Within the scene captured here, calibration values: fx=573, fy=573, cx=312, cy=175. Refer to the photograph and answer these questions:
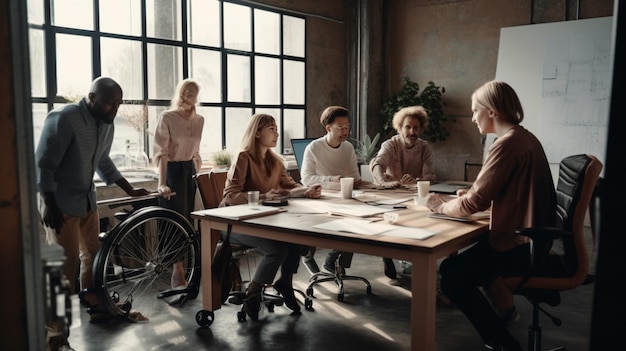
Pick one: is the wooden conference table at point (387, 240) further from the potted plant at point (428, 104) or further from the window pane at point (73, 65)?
the potted plant at point (428, 104)

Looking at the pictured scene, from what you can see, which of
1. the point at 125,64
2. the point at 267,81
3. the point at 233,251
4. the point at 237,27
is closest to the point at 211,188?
the point at 233,251

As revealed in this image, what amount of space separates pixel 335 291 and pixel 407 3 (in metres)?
4.42

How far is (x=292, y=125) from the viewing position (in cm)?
667

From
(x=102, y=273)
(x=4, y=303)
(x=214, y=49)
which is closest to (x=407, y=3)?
(x=214, y=49)

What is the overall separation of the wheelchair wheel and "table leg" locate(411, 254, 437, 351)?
158 cm

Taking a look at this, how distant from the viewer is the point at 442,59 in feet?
22.4

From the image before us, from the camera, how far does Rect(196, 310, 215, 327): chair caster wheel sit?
10.3ft

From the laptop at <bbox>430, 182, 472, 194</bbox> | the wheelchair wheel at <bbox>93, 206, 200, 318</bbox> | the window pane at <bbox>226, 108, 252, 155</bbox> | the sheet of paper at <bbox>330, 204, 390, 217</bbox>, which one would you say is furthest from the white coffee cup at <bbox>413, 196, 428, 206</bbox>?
the window pane at <bbox>226, 108, 252, 155</bbox>

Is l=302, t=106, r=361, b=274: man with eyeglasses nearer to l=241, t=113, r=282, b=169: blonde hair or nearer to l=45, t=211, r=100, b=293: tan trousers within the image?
l=241, t=113, r=282, b=169: blonde hair

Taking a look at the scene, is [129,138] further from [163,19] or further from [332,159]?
[332,159]

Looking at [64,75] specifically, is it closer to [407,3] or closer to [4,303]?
[4,303]

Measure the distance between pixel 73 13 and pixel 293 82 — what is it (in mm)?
2717

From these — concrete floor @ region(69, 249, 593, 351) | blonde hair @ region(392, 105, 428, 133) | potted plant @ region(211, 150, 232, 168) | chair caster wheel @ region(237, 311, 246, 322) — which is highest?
blonde hair @ region(392, 105, 428, 133)

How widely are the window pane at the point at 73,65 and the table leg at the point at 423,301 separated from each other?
310cm
